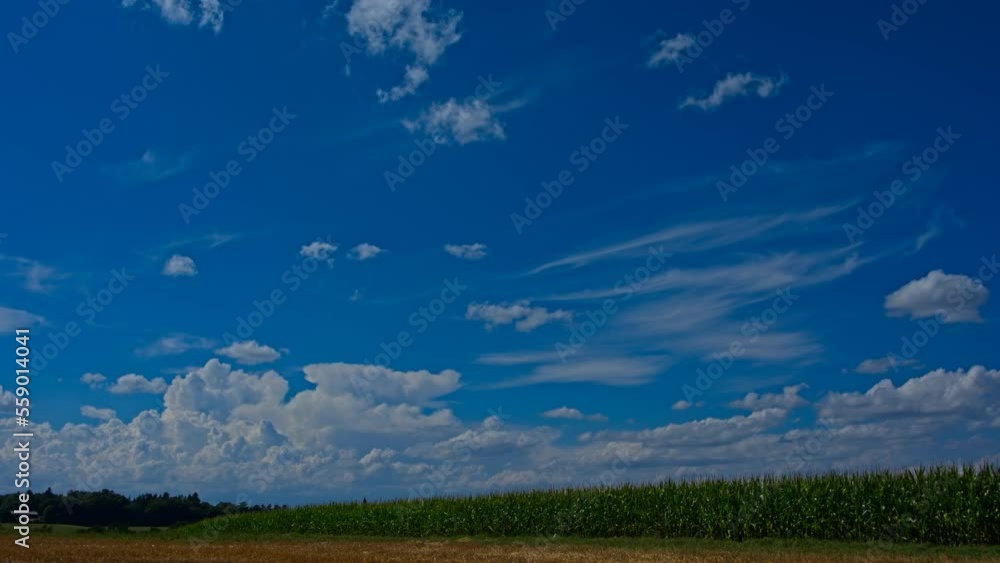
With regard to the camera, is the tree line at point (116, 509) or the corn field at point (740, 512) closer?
the corn field at point (740, 512)

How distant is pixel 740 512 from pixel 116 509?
59.9 m

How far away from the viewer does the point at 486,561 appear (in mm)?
26047

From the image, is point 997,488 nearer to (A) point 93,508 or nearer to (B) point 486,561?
(B) point 486,561

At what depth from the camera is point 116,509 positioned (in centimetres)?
7419

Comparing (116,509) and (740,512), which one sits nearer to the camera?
(740,512)

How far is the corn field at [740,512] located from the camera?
3102 centimetres

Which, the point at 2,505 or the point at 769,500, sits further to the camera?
the point at 2,505

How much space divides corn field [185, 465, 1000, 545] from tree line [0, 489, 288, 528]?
18.8 meters

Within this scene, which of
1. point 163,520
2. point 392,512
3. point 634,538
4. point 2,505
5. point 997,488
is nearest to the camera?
point 997,488

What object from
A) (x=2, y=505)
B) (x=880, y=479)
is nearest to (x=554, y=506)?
(x=880, y=479)

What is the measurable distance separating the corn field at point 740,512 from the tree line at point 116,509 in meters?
18.8

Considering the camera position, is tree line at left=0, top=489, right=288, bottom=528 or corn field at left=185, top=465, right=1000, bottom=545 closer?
corn field at left=185, top=465, right=1000, bottom=545

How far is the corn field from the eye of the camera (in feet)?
102

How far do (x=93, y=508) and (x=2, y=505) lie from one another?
8.29 metres
